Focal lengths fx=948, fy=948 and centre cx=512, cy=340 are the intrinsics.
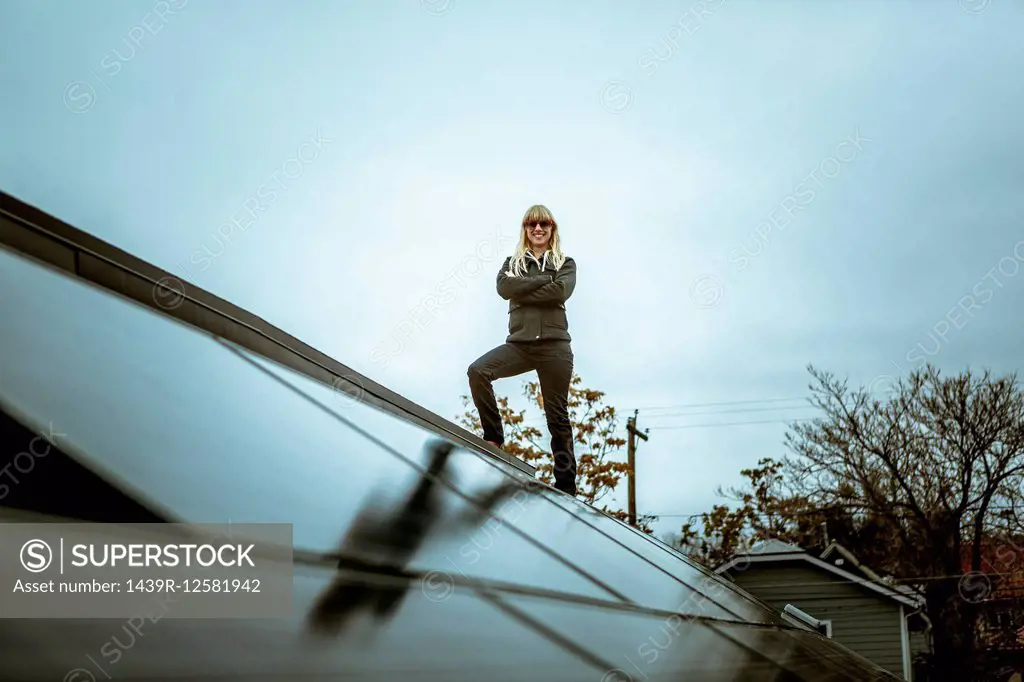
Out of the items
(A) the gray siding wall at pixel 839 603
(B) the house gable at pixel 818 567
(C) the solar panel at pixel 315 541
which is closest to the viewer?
(C) the solar panel at pixel 315 541

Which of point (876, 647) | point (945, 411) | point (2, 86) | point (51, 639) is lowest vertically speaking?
point (51, 639)

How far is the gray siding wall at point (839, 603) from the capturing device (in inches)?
1043

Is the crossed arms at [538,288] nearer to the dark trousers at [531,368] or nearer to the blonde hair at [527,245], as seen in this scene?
the blonde hair at [527,245]

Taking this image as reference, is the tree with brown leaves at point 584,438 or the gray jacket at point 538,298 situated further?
the tree with brown leaves at point 584,438

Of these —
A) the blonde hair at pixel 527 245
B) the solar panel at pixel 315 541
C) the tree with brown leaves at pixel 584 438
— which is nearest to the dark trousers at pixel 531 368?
the blonde hair at pixel 527 245

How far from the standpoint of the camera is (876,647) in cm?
2667

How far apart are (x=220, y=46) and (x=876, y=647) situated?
76.2 ft

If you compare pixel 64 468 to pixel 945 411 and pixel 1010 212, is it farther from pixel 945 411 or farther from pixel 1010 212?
pixel 1010 212

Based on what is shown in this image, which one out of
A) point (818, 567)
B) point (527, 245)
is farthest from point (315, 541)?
point (818, 567)

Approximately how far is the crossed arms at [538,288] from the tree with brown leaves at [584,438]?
699 inches

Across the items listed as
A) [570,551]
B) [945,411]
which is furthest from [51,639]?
[945,411]

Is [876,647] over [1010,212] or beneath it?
beneath

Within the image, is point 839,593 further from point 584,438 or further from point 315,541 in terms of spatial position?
point 315,541

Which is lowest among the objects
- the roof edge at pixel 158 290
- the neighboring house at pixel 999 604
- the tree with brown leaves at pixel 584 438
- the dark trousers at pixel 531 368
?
the roof edge at pixel 158 290
